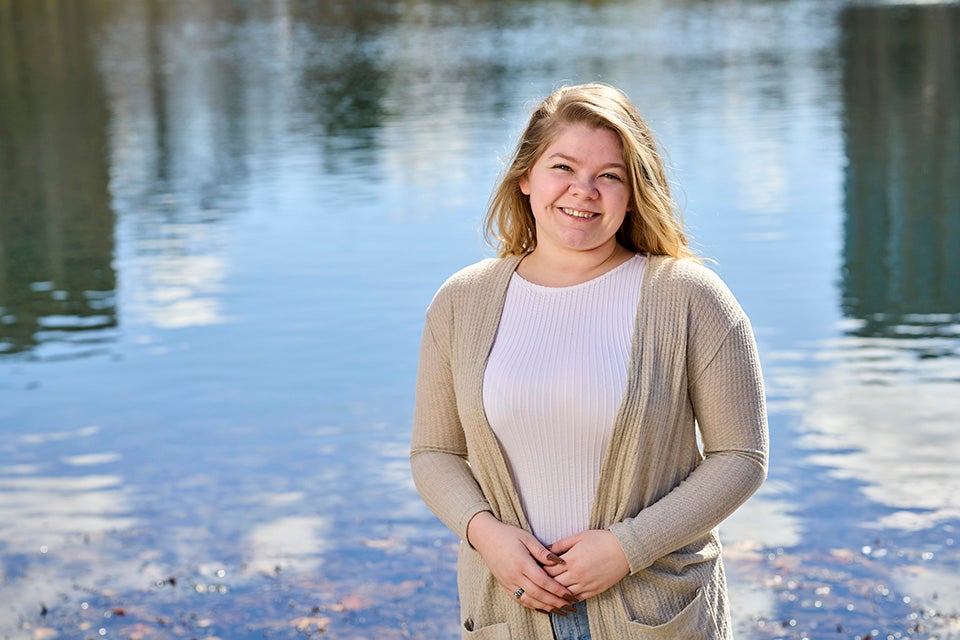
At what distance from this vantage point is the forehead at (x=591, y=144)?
297cm

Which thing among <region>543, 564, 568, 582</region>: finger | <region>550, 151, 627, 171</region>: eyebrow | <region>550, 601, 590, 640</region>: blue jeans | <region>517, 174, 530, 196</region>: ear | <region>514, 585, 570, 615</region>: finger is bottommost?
<region>550, 601, 590, 640</region>: blue jeans

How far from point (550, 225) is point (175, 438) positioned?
5.89 metres

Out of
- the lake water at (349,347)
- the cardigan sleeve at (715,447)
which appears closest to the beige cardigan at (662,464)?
the cardigan sleeve at (715,447)

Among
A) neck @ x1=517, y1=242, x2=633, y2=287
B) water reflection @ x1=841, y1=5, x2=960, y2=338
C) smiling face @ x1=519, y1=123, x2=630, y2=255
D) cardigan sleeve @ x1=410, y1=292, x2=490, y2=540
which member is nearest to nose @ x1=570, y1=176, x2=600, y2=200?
smiling face @ x1=519, y1=123, x2=630, y2=255

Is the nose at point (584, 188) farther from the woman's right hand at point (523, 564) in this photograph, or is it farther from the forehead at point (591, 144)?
the woman's right hand at point (523, 564)

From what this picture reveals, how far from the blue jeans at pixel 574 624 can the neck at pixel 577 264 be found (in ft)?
2.34

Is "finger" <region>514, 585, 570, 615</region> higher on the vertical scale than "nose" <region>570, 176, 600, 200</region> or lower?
lower

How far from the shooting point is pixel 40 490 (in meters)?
7.51

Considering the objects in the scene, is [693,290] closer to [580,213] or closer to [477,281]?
[580,213]

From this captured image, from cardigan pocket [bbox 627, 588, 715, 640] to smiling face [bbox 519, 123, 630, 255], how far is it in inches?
32.0

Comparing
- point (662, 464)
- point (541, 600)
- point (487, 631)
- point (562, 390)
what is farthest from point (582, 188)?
point (487, 631)

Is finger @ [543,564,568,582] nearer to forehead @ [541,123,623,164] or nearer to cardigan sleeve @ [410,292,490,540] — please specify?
cardigan sleeve @ [410,292,490,540]

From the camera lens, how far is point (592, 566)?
2.84 meters

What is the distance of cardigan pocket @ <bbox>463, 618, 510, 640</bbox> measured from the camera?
2965 millimetres
